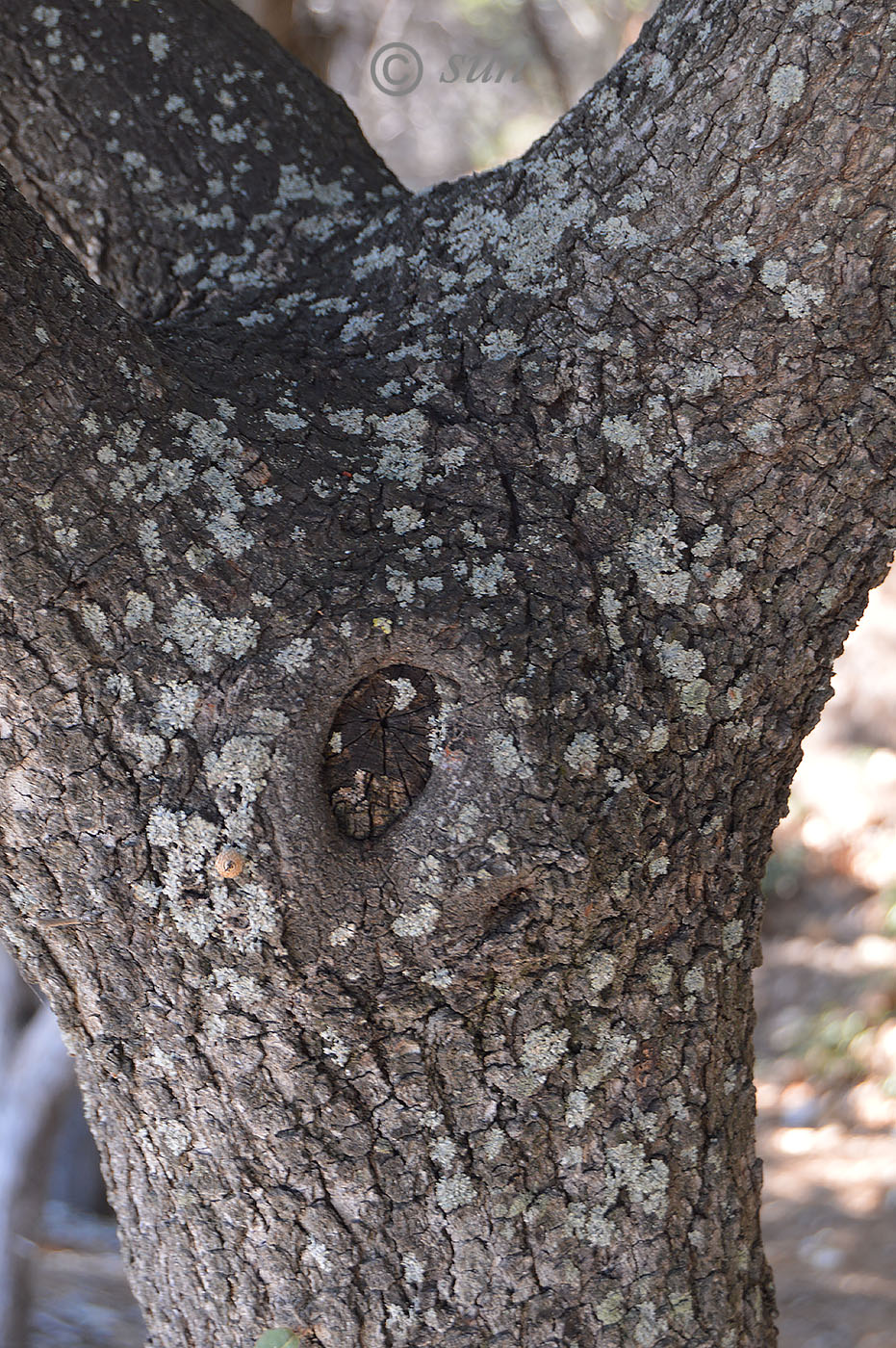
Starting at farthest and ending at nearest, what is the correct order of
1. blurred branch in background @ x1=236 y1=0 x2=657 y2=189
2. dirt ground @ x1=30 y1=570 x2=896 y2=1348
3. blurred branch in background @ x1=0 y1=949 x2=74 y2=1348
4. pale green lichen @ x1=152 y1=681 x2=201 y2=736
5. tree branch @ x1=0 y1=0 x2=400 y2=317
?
blurred branch in background @ x1=236 y1=0 x2=657 y2=189 → dirt ground @ x1=30 y1=570 x2=896 y2=1348 → blurred branch in background @ x1=0 y1=949 x2=74 y2=1348 → tree branch @ x1=0 y1=0 x2=400 y2=317 → pale green lichen @ x1=152 y1=681 x2=201 y2=736

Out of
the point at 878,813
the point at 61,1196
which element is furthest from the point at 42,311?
the point at 878,813

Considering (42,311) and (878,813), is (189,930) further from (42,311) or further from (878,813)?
(878,813)

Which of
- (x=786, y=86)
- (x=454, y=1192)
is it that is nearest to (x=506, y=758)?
(x=454, y=1192)

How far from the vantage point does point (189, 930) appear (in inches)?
40.4

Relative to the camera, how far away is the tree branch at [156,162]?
4.87 ft

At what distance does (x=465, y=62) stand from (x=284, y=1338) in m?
4.52

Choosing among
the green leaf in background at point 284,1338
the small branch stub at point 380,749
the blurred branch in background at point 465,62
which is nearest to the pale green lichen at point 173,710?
the small branch stub at point 380,749

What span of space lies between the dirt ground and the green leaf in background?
2.95 m

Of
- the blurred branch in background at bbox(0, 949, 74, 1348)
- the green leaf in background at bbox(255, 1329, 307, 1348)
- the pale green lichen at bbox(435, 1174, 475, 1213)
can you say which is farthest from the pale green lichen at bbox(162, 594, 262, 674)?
the blurred branch in background at bbox(0, 949, 74, 1348)

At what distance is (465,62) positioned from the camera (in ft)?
14.5

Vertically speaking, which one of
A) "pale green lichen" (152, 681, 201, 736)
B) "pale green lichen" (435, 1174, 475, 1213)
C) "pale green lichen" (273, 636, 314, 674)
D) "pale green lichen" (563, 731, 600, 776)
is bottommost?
"pale green lichen" (435, 1174, 475, 1213)

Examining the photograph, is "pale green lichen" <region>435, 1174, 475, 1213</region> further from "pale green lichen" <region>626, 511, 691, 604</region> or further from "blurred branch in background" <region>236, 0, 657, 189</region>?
"blurred branch in background" <region>236, 0, 657, 189</region>

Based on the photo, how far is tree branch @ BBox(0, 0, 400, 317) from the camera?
4.87 feet

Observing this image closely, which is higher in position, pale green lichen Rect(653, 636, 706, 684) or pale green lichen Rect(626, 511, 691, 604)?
pale green lichen Rect(626, 511, 691, 604)
